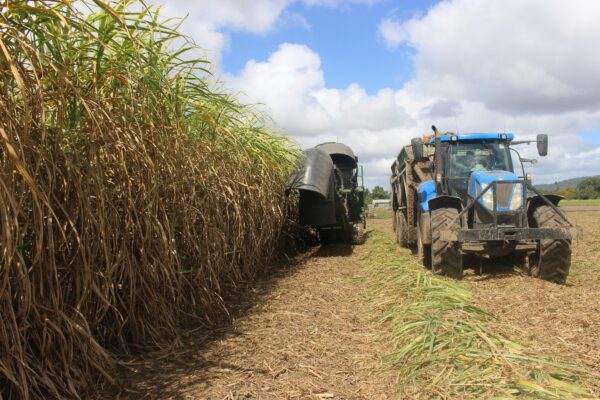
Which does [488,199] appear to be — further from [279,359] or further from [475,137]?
[279,359]

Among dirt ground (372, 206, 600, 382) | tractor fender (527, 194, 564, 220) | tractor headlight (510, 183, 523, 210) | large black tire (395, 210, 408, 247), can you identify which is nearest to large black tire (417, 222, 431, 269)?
dirt ground (372, 206, 600, 382)

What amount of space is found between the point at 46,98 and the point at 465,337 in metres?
3.34

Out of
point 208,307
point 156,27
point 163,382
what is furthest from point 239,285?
point 156,27

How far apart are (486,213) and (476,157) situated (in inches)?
53.5

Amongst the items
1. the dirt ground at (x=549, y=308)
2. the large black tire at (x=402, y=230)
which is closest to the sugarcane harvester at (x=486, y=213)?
the dirt ground at (x=549, y=308)

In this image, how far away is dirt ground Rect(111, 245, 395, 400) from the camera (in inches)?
121

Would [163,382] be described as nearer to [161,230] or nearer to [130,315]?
[130,315]

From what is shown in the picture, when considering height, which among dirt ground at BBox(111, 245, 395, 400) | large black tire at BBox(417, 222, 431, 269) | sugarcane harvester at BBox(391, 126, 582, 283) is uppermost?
sugarcane harvester at BBox(391, 126, 582, 283)

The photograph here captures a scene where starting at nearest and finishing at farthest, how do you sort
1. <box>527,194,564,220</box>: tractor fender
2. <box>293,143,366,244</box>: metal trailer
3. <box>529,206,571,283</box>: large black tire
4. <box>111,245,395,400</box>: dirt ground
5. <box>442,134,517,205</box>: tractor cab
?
<box>111,245,395,400</box>: dirt ground < <box>529,206,571,283</box>: large black tire < <box>527,194,564,220</box>: tractor fender < <box>442,134,517,205</box>: tractor cab < <box>293,143,366,244</box>: metal trailer

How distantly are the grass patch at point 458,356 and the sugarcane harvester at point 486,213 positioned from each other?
0.96 meters

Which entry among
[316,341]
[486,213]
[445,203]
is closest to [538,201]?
[486,213]

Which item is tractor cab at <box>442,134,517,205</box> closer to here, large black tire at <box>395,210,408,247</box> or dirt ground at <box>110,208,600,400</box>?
dirt ground at <box>110,208,600,400</box>

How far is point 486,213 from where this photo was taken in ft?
21.6

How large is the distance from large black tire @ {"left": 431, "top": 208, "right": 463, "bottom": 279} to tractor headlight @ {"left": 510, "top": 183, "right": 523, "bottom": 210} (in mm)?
724
